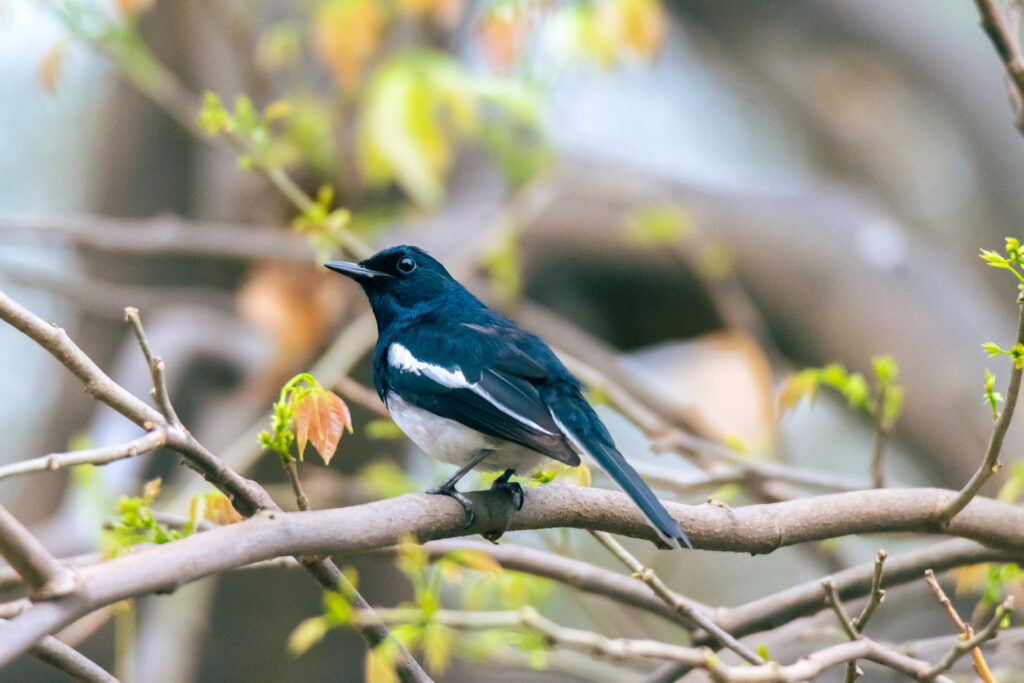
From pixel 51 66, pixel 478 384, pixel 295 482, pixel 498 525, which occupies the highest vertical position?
pixel 51 66

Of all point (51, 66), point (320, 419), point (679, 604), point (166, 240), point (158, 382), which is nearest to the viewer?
point (158, 382)

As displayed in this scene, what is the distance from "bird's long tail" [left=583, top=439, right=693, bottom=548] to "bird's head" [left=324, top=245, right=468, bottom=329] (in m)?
0.86

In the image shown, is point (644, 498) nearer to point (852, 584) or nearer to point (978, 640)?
point (978, 640)

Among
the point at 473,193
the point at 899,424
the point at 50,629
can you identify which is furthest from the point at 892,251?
the point at 50,629

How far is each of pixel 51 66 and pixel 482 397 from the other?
2496 millimetres

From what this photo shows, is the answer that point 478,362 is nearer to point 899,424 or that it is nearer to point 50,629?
point 50,629

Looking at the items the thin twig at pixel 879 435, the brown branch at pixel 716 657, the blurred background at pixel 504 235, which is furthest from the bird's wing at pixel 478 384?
the blurred background at pixel 504 235

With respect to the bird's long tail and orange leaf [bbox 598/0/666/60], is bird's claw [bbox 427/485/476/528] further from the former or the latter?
orange leaf [bbox 598/0/666/60]

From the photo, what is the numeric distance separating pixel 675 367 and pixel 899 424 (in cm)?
189

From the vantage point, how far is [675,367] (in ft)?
21.8

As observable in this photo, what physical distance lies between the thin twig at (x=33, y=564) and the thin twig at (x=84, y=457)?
3.8 inches

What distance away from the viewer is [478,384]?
7.42 ft

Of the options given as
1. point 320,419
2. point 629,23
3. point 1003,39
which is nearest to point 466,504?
point 320,419

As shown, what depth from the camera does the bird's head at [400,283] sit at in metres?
2.72
